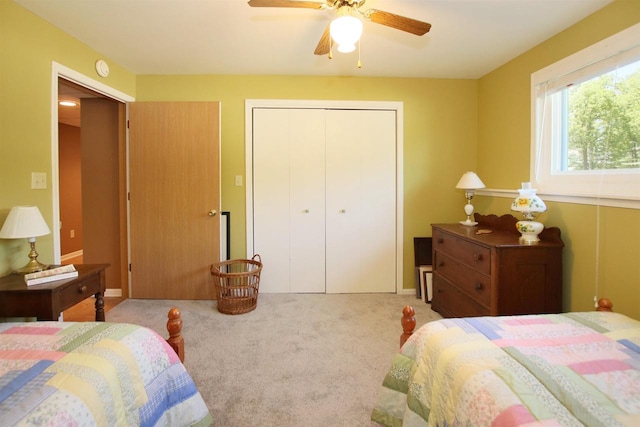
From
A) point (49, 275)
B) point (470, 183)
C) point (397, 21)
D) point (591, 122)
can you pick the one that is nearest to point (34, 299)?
point (49, 275)

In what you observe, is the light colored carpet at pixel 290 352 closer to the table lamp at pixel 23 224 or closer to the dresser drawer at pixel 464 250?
the dresser drawer at pixel 464 250

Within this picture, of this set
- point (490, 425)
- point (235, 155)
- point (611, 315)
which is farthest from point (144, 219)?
point (611, 315)

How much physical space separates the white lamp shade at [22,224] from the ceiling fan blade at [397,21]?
2.16 meters

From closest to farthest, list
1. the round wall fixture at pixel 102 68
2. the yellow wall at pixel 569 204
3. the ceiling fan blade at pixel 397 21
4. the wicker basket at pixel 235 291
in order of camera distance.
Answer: the ceiling fan blade at pixel 397 21
the yellow wall at pixel 569 204
the round wall fixture at pixel 102 68
the wicker basket at pixel 235 291

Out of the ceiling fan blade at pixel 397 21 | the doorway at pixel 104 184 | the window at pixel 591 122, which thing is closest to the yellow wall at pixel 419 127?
the window at pixel 591 122

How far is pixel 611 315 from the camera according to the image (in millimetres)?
1467

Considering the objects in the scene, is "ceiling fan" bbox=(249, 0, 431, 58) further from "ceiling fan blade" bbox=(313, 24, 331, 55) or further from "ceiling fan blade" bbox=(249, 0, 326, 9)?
"ceiling fan blade" bbox=(313, 24, 331, 55)

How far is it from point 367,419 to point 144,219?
2724mm

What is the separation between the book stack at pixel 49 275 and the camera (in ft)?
5.88

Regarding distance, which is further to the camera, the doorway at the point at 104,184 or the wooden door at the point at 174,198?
the doorway at the point at 104,184

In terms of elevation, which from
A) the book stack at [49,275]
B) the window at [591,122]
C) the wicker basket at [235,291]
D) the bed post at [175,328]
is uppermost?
the window at [591,122]

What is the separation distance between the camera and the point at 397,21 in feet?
5.54

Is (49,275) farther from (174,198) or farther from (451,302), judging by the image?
(451,302)

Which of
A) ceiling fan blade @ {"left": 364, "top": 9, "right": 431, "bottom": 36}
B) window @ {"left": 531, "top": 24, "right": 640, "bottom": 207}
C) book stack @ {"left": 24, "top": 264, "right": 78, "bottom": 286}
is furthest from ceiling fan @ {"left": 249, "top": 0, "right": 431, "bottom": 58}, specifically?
book stack @ {"left": 24, "top": 264, "right": 78, "bottom": 286}
